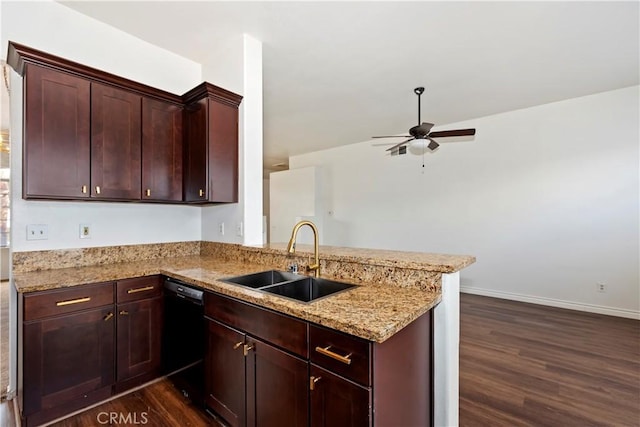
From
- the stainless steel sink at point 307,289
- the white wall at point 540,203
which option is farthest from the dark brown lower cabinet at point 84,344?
the white wall at point 540,203

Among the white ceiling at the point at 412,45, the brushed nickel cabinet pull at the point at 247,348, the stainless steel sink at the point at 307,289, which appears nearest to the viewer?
the brushed nickel cabinet pull at the point at 247,348

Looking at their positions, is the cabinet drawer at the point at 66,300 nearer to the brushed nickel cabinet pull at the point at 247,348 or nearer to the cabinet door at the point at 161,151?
the cabinet door at the point at 161,151

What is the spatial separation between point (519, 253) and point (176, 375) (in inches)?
177

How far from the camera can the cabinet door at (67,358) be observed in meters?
1.65

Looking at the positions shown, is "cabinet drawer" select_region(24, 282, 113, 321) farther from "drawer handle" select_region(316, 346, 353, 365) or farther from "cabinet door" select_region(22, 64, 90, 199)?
"drawer handle" select_region(316, 346, 353, 365)

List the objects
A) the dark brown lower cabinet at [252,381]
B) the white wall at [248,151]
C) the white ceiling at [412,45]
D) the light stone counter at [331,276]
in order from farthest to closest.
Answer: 1. the white wall at [248,151]
2. the white ceiling at [412,45]
3. the dark brown lower cabinet at [252,381]
4. the light stone counter at [331,276]

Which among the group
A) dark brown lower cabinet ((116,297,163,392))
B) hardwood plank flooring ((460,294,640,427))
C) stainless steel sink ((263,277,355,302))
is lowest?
hardwood plank flooring ((460,294,640,427))

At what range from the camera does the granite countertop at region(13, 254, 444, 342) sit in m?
1.10

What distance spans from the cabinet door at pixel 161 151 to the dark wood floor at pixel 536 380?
58.4 inches

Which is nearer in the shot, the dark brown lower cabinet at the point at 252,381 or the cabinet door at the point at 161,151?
the dark brown lower cabinet at the point at 252,381

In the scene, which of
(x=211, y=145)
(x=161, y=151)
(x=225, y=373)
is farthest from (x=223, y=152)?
(x=225, y=373)

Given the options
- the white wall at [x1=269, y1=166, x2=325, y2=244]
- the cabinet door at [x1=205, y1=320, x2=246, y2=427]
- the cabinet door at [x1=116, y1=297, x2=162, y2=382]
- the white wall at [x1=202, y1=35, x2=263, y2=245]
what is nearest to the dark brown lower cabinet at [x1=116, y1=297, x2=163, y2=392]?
the cabinet door at [x1=116, y1=297, x2=162, y2=382]

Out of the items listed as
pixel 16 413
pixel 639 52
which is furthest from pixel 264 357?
pixel 639 52

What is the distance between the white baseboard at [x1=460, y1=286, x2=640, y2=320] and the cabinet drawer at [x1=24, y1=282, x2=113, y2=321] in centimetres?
477
